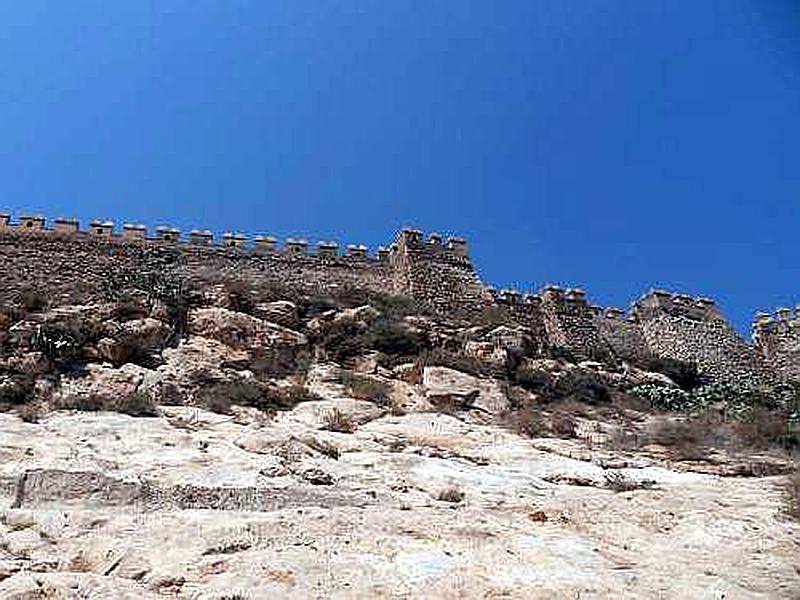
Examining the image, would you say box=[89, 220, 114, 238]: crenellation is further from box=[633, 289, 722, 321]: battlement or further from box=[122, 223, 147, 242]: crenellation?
box=[633, 289, 722, 321]: battlement

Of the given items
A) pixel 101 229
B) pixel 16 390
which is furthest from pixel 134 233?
pixel 16 390

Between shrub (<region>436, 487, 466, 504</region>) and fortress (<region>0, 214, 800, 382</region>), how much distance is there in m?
13.2

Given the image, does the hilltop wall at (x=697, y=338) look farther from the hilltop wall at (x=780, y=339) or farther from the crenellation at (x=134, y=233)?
the crenellation at (x=134, y=233)

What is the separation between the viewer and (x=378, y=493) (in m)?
9.98

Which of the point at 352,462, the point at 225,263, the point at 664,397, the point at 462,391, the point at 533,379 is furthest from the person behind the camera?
the point at 225,263

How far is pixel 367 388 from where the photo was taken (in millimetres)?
16516

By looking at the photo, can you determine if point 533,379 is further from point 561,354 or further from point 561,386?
point 561,354

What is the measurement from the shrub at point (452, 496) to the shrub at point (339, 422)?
363 cm

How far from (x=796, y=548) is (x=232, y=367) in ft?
35.3

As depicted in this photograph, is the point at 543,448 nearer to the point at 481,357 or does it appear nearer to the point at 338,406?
the point at 338,406

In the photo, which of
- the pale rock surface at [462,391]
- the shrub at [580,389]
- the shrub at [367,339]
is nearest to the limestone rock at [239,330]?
the shrub at [367,339]

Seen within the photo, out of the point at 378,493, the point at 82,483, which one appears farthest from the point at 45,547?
the point at 378,493

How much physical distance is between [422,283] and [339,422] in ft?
39.9

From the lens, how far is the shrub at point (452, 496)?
9990mm
